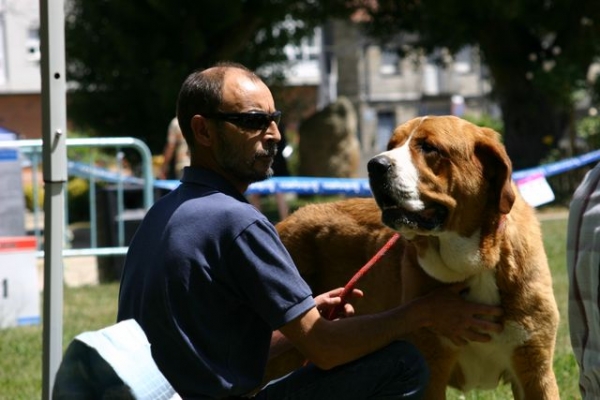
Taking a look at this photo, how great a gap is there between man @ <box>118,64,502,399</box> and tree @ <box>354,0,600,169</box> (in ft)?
56.1

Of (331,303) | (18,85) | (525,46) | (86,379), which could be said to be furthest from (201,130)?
(18,85)

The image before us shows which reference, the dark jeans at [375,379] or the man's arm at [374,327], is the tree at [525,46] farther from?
the dark jeans at [375,379]

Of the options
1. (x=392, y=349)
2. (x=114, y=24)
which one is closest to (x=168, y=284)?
(x=392, y=349)

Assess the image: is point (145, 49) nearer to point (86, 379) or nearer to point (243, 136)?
point (243, 136)

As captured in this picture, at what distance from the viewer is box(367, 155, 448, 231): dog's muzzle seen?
13.2 feet

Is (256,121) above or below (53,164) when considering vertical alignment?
above

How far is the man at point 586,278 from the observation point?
3025 mm

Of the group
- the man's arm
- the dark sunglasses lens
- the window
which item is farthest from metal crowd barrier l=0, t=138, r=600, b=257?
the window

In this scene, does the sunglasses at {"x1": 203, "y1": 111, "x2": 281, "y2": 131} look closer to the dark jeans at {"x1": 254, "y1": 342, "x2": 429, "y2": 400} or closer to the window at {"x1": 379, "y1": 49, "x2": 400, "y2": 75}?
the dark jeans at {"x1": 254, "y1": 342, "x2": 429, "y2": 400}

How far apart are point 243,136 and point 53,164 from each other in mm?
760

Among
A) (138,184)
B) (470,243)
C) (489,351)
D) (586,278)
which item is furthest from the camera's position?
(138,184)

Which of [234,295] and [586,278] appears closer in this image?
[586,278]

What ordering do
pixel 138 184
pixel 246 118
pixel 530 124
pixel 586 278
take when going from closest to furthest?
pixel 586 278
pixel 246 118
pixel 138 184
pixel 530 124

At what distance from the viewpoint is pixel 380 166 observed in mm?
4016
